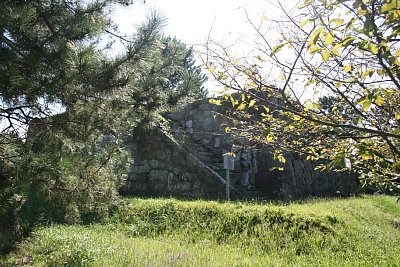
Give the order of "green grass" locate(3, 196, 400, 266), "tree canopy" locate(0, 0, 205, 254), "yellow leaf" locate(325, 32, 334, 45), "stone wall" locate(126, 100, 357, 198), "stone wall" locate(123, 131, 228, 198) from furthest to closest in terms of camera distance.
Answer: "stone wall" locate(126, 100, 357, 198), "stone wall" locate(123, 131, 228, 198), "green grass" locate(3, 196, 400, 266), "tree canopy" locate(0, 0, 205, 254), "yellow leaf" locate(325, 32, 334, 45)

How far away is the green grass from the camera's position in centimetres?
356

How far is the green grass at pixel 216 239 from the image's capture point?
3557 mm

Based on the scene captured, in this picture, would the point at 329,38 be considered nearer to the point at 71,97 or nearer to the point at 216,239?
the point at 71,97

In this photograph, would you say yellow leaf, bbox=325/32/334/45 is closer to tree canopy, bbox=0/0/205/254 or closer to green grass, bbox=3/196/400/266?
tree canopy, bbox=0/0/205/254

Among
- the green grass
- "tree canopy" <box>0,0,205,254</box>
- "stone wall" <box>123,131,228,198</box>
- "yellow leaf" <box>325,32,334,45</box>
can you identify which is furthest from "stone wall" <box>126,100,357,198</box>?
"yellow leaf" <box>325,32,334,45</box>

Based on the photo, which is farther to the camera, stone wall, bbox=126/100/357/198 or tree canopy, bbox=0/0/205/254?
stone wall, bbox=126/100/357/198

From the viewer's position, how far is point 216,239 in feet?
15.7

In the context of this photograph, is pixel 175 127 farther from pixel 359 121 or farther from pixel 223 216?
pixel 359 121

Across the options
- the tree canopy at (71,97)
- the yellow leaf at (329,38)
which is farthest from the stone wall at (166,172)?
the yellow leaf at (329,38)

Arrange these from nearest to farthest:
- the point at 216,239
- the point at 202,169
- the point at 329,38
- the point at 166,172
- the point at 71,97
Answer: the point at 329,38 → the point at 71,97 → the point at 216,239 → the point at 202,169 → the point at 166,172

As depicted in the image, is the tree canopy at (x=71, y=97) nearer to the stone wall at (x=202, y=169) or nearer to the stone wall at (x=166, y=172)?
the stone wall at (x=202, y=169)

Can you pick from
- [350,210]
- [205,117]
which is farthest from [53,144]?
[205,117]

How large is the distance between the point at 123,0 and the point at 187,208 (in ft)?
10.8

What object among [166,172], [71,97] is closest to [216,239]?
[71,97]
